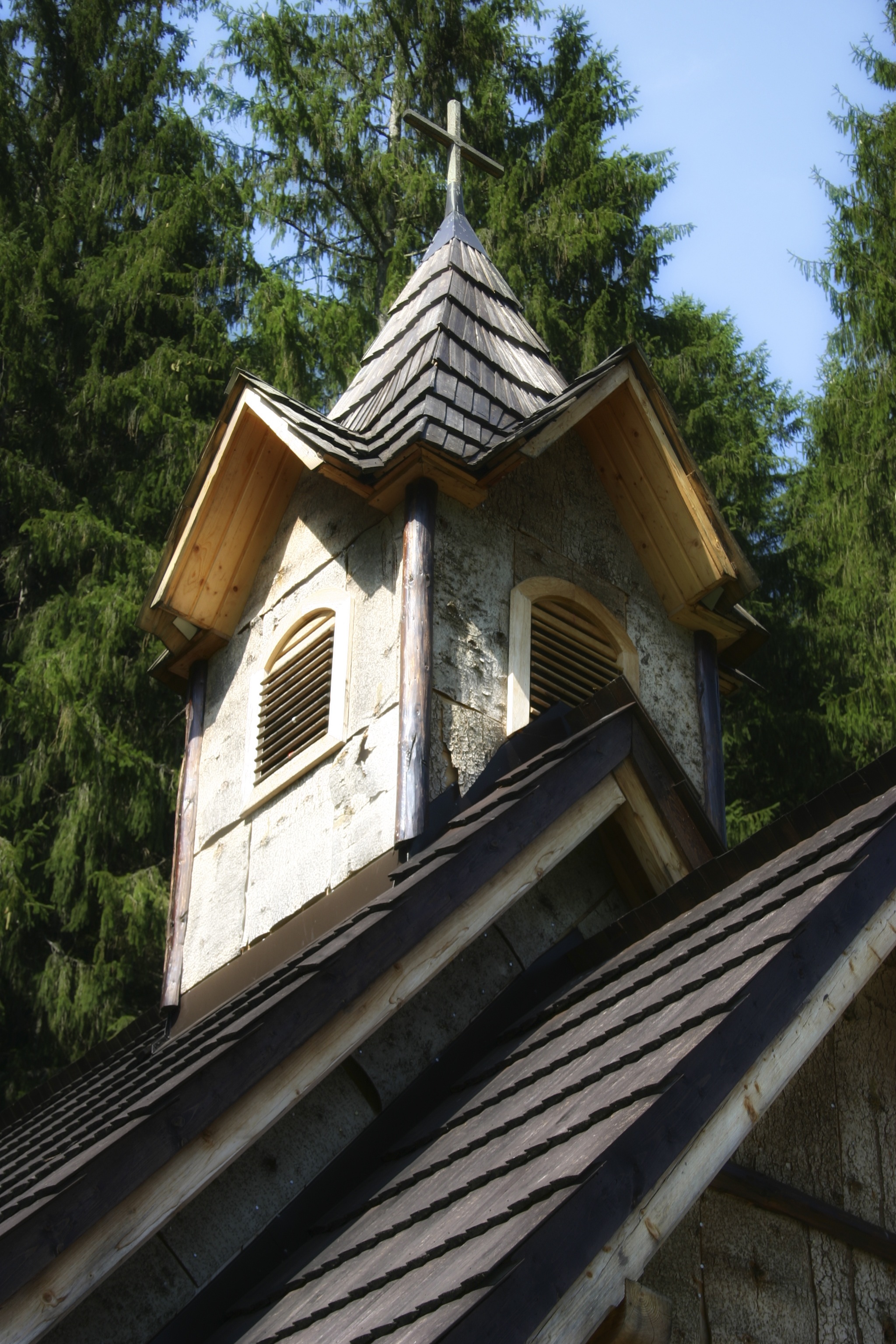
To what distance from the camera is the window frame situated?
20.1 feet

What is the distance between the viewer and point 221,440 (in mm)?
7285

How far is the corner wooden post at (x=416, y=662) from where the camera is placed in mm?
5398

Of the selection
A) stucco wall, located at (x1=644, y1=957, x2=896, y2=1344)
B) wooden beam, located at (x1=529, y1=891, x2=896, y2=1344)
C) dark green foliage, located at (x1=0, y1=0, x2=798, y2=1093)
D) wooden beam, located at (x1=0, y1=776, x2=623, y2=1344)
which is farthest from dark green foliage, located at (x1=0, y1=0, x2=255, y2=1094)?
wooden beam, located at (x1=529, y1=891, x2=896, y2=1344)

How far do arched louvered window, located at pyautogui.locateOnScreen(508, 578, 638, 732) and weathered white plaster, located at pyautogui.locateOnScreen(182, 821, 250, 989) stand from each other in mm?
1380

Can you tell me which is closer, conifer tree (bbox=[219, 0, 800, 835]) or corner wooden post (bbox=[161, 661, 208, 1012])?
corner wooden post (bbox=[161, 661, 208, 1012])

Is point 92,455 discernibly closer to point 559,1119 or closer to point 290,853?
point 290,853

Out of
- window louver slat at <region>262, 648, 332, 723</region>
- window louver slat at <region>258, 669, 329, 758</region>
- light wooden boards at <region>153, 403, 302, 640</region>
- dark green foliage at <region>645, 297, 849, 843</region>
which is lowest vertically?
dark green foliage at <region>645, 297, 849, 843</region>

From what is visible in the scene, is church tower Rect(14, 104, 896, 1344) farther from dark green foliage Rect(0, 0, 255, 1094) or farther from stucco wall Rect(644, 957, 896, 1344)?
dark green foliage Rect(0, 0, 255, 1094)

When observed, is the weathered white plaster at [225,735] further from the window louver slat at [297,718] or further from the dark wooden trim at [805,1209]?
the dark wooden trim at [805,1209]

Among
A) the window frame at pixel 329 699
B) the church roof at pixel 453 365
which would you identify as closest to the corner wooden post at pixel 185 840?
the window frame at pixel 329 699

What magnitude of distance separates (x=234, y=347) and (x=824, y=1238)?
48.0ft

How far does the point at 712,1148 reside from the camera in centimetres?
281

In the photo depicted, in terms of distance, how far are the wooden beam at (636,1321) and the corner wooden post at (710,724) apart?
4034mm

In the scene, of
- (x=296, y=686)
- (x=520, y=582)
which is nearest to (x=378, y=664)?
(x=296, y=686)
